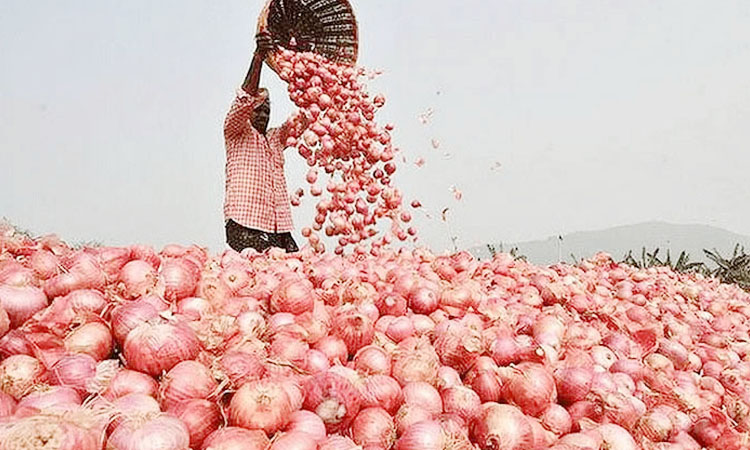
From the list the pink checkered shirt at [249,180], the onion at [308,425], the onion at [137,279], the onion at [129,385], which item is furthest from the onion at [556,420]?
the pink checkered shirt at [249,180]

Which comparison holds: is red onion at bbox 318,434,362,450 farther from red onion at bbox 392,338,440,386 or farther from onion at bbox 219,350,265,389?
red onion at bbox 392,338,440,386

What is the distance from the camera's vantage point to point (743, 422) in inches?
81.0

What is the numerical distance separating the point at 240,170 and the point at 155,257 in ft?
10.2

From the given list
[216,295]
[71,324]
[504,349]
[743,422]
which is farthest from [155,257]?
[743,422]

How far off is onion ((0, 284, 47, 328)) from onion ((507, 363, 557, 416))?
130 cm

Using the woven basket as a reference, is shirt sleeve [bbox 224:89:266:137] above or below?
below

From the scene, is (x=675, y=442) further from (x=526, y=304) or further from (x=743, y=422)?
(x=526, y=304)

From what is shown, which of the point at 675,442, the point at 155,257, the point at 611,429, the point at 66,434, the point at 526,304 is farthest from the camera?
the point at 526,304

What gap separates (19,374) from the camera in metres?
1.50

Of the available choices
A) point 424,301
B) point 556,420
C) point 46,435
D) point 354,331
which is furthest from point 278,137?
point 46,435

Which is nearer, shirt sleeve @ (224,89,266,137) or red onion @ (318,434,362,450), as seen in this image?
red onion @ (318,434,362,450)

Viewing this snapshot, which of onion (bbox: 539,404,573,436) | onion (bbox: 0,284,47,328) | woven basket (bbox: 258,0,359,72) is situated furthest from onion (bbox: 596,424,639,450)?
woven basket (bbox: 258,0,359,72)

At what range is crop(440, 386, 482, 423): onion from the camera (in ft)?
5.47

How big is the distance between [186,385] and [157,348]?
0.47 ft
